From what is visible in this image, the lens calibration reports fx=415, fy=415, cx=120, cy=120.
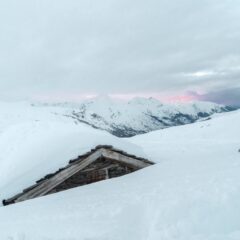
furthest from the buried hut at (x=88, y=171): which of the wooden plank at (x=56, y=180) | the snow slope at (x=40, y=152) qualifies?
the snow slope at (x=40, y=152)

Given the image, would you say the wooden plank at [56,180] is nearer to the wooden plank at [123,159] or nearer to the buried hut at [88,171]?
the buried hut at [88,171]

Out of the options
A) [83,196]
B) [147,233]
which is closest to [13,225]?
[83,196]

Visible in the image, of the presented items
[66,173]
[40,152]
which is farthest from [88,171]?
[40,152]

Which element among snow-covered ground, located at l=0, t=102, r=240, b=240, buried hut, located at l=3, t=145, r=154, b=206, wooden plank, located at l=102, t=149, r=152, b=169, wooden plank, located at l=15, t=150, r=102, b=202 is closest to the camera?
snow-covered ground, located at l=0, t=102, r=240, b=240

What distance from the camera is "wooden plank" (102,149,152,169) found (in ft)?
44.0

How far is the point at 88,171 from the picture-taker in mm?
13312

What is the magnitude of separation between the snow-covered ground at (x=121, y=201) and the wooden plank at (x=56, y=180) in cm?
33

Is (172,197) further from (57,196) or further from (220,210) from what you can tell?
(57,196)

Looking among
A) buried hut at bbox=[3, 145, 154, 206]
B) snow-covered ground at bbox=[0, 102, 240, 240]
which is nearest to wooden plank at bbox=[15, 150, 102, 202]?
buried hut at bbox=[3, 145, 154, 206]

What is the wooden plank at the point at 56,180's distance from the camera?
11.9 metres

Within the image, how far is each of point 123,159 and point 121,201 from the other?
10.2 ft

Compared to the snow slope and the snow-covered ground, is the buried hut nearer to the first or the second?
the snow-covered ground

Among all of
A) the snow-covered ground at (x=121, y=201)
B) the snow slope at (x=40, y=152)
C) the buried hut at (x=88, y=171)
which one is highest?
the snow slope at (x=40, y=152)

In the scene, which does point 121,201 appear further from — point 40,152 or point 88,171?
point 40,152
